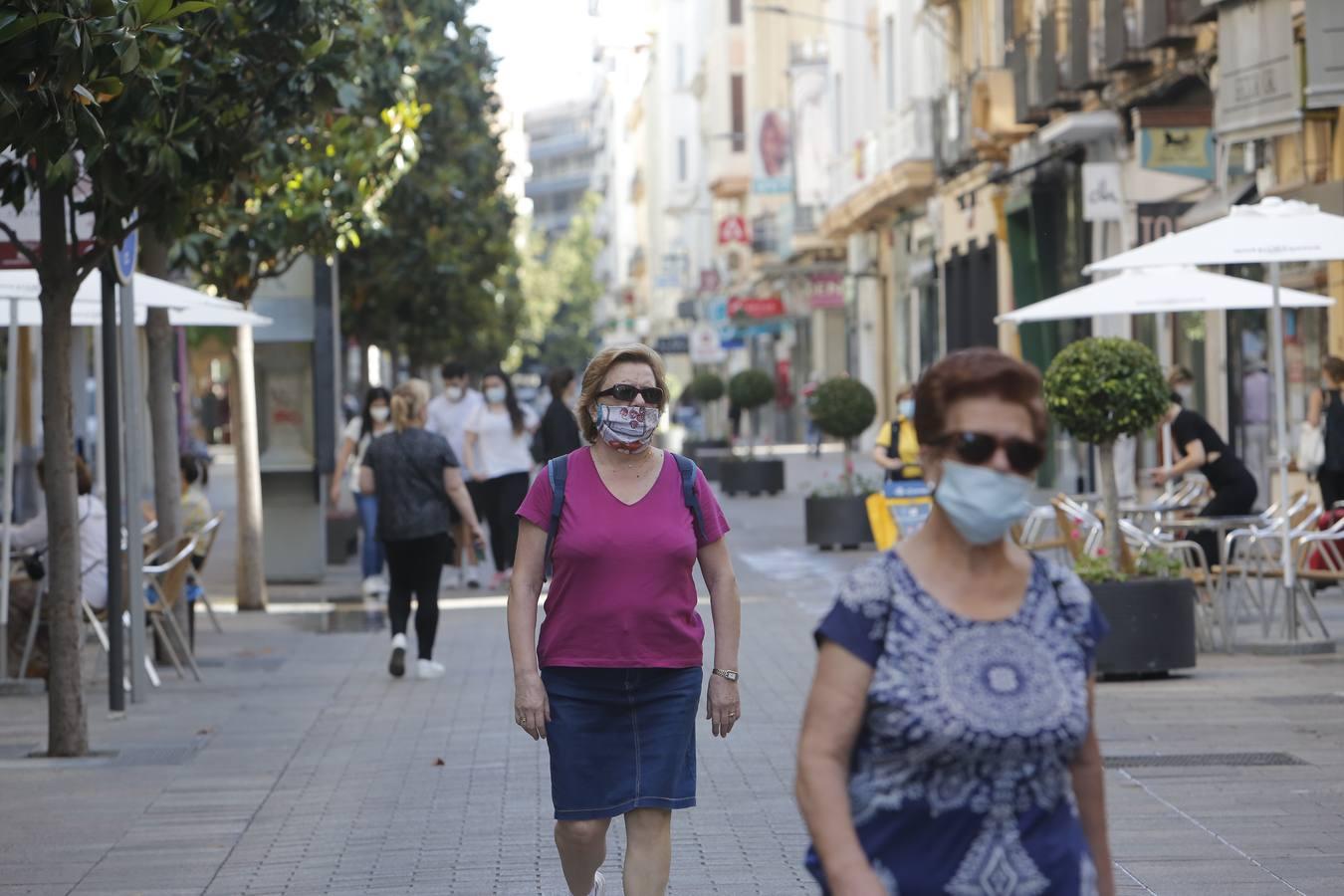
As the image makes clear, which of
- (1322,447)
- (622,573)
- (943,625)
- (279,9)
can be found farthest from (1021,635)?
(1322,447)

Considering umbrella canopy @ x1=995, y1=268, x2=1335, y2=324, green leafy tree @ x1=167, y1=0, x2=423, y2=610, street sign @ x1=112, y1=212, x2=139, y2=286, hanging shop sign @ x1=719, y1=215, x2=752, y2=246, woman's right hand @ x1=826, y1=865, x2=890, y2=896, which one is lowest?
woman's right hand @ x1=826, y1=865, x2=890, y2=896

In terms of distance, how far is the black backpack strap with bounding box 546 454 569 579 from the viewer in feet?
19.8

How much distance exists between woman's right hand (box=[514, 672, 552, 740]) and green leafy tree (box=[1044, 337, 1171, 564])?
7.07 metres

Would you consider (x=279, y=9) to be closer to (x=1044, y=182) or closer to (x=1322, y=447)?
(x=1322, y=447)

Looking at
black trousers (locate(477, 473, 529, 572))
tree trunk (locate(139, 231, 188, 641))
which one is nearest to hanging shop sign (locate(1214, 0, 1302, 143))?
black trousers (locate(477, 473, 529, 572))

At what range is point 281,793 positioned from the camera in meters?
Answer: 9.51

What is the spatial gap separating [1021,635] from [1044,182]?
29.6 m

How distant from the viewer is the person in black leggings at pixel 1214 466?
15.3 metres

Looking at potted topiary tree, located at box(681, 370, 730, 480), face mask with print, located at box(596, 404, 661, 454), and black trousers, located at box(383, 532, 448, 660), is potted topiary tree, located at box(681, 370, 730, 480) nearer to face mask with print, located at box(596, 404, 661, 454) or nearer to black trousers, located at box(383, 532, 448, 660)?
black trousers, located at box(383, 532, 448, 660)

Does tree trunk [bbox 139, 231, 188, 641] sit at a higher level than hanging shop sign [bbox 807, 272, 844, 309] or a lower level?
lower

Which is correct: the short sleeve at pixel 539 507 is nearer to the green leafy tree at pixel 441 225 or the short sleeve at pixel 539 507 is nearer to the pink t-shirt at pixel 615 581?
the pink t-shirt at pixel 615 581

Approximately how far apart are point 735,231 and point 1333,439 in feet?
160

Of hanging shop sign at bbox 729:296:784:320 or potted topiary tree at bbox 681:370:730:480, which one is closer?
potted topiary tree at bbox 681:370:730:480

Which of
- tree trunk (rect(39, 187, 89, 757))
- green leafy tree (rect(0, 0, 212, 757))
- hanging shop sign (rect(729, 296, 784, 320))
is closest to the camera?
green leafy tree (rect(0, 0, 212, 757))
